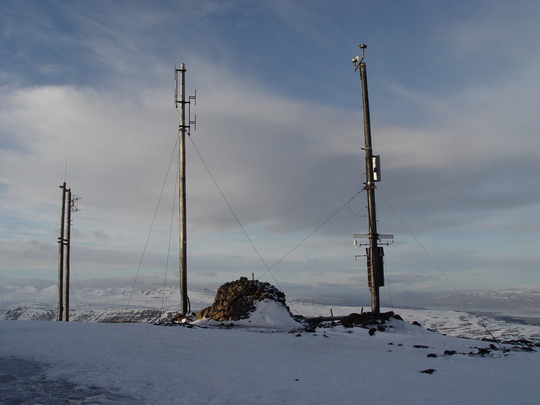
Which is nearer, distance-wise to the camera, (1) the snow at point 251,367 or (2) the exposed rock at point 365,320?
(1) the snow at point 251,367

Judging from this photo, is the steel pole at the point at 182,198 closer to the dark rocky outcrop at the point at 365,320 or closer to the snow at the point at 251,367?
the snow at the point at 251,367

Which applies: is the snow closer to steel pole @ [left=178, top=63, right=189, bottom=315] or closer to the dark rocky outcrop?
the dark rocky outcrop

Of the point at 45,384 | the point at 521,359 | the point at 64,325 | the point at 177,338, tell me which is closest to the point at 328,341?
the point at 177,338

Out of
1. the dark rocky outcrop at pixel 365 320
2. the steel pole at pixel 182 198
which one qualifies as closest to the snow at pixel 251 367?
the dark rocky outcrop at pixel 365 320

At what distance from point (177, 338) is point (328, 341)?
4.81 meters

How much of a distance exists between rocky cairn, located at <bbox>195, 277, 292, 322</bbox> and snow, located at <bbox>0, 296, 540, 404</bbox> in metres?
3.26

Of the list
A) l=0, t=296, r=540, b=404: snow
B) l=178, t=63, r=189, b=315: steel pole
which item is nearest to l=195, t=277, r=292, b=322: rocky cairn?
l=178, t=63, r=189, b=315: steel pole

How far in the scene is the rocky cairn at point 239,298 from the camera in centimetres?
1592

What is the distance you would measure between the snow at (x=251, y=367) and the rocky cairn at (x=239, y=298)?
3.26 m

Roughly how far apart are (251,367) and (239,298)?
8.51 metres

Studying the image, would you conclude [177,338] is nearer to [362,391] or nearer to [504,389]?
[362,391]

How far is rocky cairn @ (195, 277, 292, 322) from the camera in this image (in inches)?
627

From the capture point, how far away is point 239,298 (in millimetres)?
16688

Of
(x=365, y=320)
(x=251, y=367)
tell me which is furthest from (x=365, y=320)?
(x=251, y=367)
